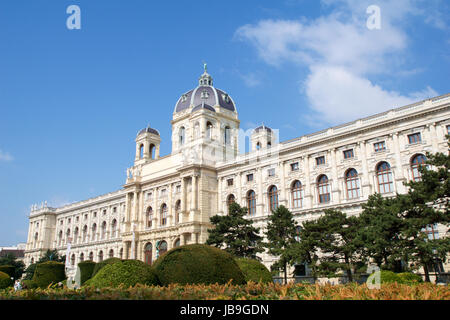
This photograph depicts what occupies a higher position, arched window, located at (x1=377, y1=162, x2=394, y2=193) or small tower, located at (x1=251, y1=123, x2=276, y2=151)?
small tower, located at (x1=251, y1=123, x2=276, y2=151)

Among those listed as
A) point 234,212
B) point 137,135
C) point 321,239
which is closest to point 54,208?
point 137,135

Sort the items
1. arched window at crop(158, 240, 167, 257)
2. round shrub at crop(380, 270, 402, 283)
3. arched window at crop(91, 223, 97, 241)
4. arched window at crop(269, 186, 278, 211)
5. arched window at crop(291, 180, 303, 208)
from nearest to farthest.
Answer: round shrub at crop(380, 270, 402, 283) → arched window at crop(291, 180, 303, 208) → arched window at crop(269, 186, 278, 211) → arched window at crop(158, 240, 167, 257) → arched window at crop(91, 223, 97, 241)

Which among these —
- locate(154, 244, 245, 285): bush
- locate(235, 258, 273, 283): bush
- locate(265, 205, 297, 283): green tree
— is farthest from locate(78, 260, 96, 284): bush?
locate(154, 244, 245, 285): bush

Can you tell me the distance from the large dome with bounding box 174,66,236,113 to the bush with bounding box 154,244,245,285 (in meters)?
46.0

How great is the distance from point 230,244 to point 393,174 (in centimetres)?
1562

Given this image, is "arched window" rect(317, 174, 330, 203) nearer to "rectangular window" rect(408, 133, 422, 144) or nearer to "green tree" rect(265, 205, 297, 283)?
"green tree" rect(265, 205, 297, 283)

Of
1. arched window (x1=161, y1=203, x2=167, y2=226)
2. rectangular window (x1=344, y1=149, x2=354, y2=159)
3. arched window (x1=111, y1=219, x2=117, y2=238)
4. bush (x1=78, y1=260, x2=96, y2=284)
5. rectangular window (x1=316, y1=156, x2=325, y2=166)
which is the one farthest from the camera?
arched window (x1=111, y1=219, x2=117, y2=238)

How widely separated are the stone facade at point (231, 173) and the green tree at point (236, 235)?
5217 millimetres

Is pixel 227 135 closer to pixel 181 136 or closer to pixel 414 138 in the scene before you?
pixel 181 136

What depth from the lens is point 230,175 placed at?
4853cm

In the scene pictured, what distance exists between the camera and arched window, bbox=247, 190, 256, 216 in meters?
45.4

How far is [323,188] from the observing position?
129ft
